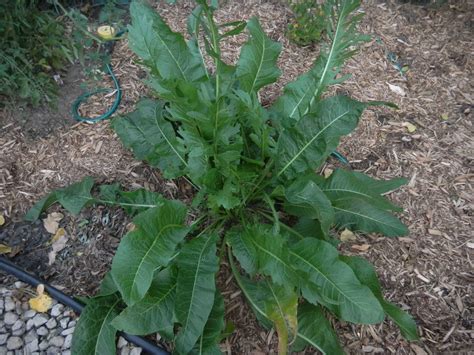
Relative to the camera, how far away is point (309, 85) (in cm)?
240

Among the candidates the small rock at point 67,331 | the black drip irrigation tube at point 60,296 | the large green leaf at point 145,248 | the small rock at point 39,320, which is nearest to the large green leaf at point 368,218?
the large green leaf at point 145,248

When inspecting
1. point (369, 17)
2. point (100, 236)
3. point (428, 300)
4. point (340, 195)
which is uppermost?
point (369, 17)

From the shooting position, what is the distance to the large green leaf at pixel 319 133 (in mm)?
2082

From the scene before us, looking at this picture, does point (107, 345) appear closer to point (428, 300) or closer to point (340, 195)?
point (340, 195)

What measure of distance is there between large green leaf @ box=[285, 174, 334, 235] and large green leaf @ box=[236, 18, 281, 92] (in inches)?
22.5

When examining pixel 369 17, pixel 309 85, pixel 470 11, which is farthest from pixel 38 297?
pixel 470 11

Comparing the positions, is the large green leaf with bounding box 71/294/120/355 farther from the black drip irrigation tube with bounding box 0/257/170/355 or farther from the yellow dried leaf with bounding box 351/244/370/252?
the yellow dried leaf with bounding box 351/244/370/252

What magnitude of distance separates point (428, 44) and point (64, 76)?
2.76 metres

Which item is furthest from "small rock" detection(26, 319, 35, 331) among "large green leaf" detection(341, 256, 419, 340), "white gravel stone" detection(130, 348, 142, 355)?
"large green leaf" detection(341, 256, 419, 340)

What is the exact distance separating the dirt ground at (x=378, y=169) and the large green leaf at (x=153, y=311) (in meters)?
0.37

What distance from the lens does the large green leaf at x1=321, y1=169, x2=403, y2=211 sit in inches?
82.9

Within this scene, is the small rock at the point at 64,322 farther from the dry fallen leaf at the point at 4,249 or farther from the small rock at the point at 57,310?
the dry fallen leaf at the point at 4,249

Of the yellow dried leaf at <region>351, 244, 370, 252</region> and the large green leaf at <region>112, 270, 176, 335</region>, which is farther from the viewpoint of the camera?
the yellow dried leaf at <region>351, 244, 370, 252</region>

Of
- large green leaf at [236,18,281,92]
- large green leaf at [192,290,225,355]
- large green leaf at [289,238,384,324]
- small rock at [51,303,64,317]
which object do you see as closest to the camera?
large green leaf at [289,238,384,324]
